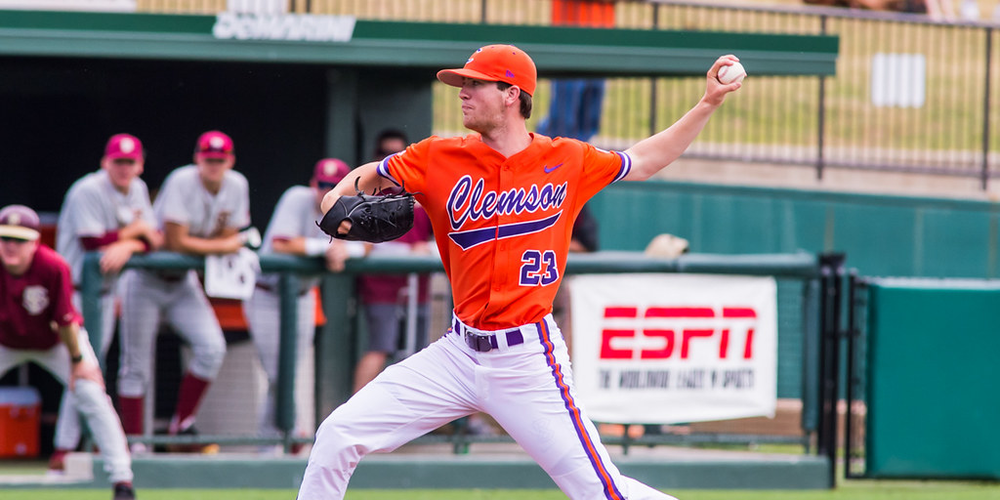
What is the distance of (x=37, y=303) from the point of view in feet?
23.0

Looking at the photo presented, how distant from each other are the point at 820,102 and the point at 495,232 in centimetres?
875

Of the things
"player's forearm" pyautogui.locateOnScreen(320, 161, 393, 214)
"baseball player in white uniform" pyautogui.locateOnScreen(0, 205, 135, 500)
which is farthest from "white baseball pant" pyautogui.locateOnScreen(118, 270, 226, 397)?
"player's forearm" pyautogui.locateOnScreen(320, 161, 393, 214)

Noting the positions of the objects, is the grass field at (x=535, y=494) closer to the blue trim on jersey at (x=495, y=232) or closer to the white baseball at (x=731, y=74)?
the blue trim on jersey at (x=495, y=232)

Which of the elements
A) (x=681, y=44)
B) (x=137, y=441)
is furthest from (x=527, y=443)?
(x=681, y=44)

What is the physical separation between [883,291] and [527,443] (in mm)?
3684

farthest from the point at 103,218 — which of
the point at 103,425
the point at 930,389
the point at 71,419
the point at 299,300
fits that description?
the point at 930,389

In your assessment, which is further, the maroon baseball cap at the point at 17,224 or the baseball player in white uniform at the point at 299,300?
the baseball player in white uniform at the point at 299,300

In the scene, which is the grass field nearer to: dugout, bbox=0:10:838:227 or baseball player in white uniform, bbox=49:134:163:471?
baseball player in white uniform, bbox=49:134:163:471

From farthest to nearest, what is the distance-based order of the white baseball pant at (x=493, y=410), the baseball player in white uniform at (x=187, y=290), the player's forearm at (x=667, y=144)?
the baseball player in white uniform at (x=187, y=290), the player's forearm at (x=667, y=144), the white baseball pant at (x=493, y=410)

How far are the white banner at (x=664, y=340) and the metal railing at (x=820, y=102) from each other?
18.1 ft

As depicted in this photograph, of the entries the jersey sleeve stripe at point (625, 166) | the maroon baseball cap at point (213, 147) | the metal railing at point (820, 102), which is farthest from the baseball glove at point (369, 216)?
the metal railing at point (820, 102)

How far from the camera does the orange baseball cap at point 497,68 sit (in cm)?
445

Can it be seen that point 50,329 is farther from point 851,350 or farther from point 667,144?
point 851,350

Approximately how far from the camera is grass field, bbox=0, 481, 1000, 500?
6988mm
